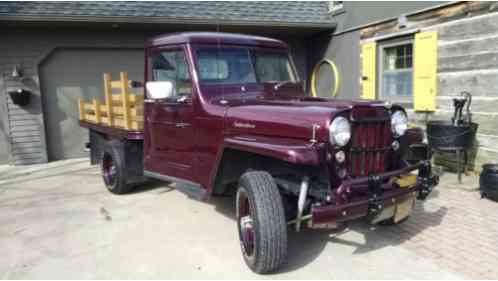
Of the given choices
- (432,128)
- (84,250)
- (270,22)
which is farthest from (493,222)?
(270,22)

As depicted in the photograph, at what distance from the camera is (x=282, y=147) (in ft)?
8.57

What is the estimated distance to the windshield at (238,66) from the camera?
374cm

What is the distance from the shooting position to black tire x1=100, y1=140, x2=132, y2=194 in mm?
4793

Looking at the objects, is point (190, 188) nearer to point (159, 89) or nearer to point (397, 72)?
point (159, 89)

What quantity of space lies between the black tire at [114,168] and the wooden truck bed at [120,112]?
17 cm

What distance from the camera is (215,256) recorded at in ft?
10.5

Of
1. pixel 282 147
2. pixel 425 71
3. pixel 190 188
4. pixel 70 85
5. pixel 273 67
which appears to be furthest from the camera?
pixel 70 85

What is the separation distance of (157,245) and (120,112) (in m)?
2.14

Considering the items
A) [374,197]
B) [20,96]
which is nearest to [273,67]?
[374,197]

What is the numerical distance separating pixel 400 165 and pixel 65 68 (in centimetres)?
698

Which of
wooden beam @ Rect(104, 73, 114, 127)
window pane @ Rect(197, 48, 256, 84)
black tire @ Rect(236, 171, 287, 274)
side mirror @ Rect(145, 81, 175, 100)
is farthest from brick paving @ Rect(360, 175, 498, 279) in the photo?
wooden beam @ Rect(104, 73, 114, 127)

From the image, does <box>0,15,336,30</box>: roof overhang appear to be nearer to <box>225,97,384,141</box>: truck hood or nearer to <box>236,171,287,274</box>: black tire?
<box>225,97,384,141</box>: truck hood

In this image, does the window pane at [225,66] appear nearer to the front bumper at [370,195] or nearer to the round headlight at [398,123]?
the round headlight at [398,123]

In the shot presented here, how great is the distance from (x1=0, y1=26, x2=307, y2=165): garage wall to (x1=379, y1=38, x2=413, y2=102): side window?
5.55 meters
